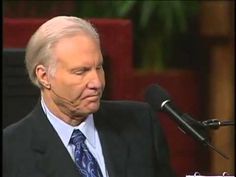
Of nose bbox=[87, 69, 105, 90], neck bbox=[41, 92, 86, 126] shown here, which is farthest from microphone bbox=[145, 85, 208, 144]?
neck bbox=[41, 92, 86, 126]

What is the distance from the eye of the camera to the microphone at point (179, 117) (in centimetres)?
185

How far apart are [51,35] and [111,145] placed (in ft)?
1.25

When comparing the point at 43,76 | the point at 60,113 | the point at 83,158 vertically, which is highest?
the point at 43,76

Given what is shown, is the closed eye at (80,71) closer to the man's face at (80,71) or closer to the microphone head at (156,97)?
the man's face at (80,71)

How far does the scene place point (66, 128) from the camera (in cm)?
210

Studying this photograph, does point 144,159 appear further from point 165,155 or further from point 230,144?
point 230,144

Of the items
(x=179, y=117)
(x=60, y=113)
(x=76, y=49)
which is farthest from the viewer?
(x=60, y=113)

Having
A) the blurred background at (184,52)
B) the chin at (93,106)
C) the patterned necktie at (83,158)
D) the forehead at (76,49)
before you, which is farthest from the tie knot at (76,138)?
the blurred background at (184,52)

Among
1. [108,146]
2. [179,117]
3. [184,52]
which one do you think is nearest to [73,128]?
[108,146]

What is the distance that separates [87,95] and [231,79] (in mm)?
2332

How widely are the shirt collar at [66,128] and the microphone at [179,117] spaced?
262 mm

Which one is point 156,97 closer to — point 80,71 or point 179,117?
point 179,117

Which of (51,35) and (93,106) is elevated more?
(51,35)

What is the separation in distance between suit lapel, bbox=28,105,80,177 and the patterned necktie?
0.03 meters
